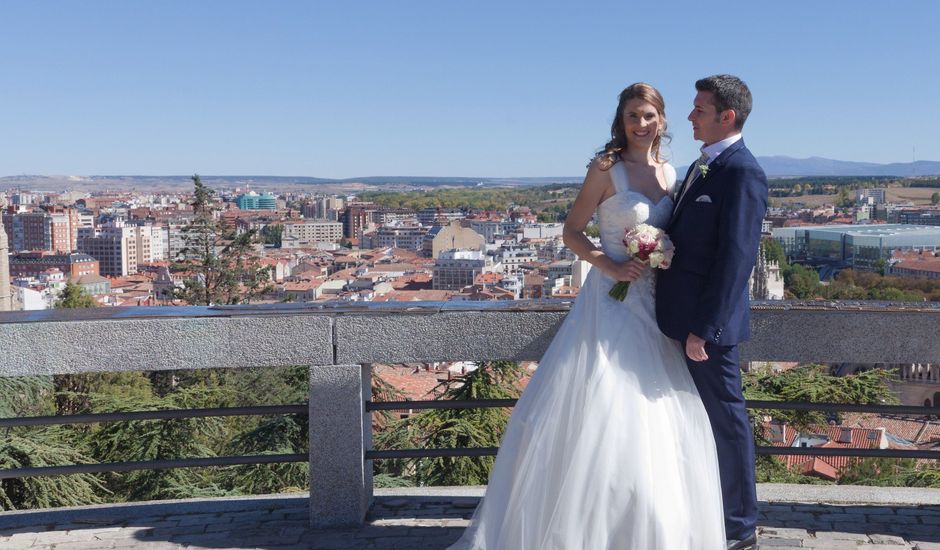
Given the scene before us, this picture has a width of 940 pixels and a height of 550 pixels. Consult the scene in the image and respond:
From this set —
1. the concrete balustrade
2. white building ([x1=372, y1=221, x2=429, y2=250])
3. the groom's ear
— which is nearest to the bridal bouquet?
the groom's ear

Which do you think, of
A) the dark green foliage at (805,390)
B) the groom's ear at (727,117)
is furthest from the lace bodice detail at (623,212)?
the dark green foliage at (805,390)

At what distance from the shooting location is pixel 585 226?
2.77 meters

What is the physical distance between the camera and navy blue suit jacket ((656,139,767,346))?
8.05 ft

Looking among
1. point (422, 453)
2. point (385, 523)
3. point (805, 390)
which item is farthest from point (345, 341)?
point (805, 390)

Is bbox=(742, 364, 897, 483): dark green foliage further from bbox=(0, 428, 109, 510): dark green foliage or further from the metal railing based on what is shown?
bbox=(0, 428, 109, 510): dark green foliage

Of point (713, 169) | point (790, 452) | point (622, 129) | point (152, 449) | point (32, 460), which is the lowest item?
point (152, 449)

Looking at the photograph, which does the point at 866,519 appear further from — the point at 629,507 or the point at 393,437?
the point at 393,437

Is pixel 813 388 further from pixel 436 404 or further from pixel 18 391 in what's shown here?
pixel 18 391

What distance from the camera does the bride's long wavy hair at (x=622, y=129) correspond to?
2.63 meters

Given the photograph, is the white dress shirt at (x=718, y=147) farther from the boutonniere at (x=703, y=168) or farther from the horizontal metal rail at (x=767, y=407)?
the horizontal metal rail at (x=767, y=407)

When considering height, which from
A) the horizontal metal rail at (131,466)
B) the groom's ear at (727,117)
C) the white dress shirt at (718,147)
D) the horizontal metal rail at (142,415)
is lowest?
the horizontal metal rail at (131,466)

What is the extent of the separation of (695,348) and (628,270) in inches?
10.0

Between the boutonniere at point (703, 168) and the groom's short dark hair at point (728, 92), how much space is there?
0.38 feet

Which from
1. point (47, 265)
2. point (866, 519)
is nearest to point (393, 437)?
point (866, 519)
